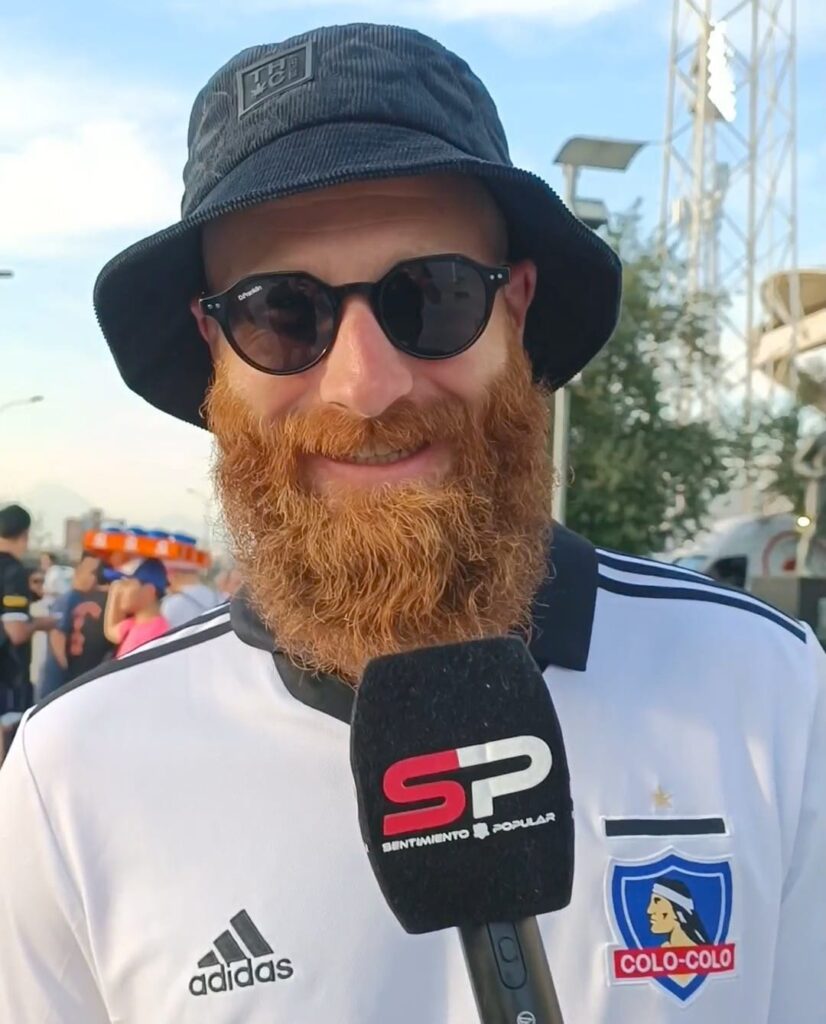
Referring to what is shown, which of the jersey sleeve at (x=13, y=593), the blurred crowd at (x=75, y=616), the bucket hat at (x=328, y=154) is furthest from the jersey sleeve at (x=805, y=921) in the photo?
the jersey sleeve at (x=13, y=593)

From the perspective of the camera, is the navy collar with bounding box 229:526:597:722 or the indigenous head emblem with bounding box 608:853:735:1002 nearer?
the indigenous head emblem with bounding box 608:853:735:1002

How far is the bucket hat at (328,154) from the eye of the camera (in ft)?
4.37

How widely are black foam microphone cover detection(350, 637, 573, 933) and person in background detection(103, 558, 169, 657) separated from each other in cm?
498

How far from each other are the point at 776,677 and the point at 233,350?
82cm

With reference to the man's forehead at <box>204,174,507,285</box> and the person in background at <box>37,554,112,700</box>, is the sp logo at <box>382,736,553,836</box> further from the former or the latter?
the person in background at <box>37,554,112,700</box>

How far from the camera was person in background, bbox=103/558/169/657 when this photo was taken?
5.91m

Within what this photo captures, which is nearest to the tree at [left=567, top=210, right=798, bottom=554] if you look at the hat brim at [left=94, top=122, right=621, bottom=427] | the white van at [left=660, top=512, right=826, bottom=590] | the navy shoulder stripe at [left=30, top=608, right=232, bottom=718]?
the white van at [left=660, top=512, right=826, bottom=590]

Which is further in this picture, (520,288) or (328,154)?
(520,288)

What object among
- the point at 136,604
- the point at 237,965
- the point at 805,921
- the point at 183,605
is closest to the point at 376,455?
the point at 237,965

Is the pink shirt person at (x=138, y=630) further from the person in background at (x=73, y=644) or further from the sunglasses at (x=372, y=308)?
the sunglasses at (x=372, y=308)

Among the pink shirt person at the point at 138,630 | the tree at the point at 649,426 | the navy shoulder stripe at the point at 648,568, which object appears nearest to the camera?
the navy shoulder stripe at the point at 648,568

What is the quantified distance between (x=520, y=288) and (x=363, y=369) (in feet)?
1.21

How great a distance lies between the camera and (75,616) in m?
6.73

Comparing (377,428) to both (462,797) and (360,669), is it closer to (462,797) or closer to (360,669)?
(360,669)
